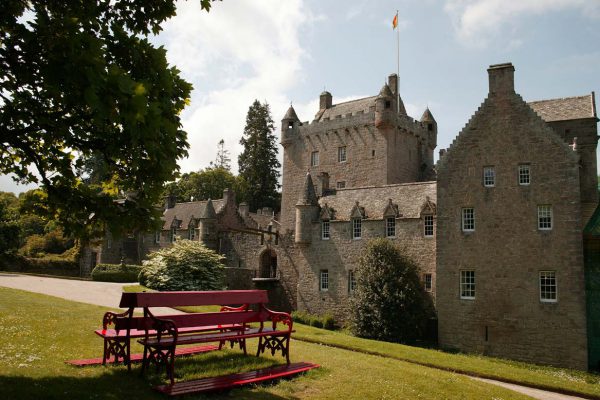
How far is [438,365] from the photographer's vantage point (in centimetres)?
1766

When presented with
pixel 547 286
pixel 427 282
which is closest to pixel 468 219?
pixel 427 282

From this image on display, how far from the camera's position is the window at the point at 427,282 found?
28.0 metres

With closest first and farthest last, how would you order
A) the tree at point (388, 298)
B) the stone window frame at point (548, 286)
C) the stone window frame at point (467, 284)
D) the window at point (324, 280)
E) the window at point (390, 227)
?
the stone window frame at point (548, 286)
the stone window frame at point (467, 284)
the tree at point (388, 298)
the window at point (390, 227)
the window at point (324, 280)

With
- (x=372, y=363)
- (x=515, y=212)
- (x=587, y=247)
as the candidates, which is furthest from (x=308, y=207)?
(x=372, y=363)

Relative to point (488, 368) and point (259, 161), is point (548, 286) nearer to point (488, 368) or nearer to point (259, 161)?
point (488, 368)

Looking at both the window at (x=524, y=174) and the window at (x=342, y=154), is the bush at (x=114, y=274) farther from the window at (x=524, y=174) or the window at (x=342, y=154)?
the window at (x=524, y=174)

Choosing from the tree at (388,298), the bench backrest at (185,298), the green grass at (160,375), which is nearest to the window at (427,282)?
the tree at (388,298)

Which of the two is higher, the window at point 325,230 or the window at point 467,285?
the window at point 325,230

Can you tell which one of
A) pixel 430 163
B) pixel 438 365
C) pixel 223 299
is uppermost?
pixel 430 163

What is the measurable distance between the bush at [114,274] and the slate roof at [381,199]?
60.8ft

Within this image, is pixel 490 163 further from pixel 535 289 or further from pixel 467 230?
pixel 535 289

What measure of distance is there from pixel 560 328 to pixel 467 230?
631 centimetres

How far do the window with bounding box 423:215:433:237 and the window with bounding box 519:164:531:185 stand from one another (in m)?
5.58

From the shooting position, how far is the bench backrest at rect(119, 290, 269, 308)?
9.36 metres
